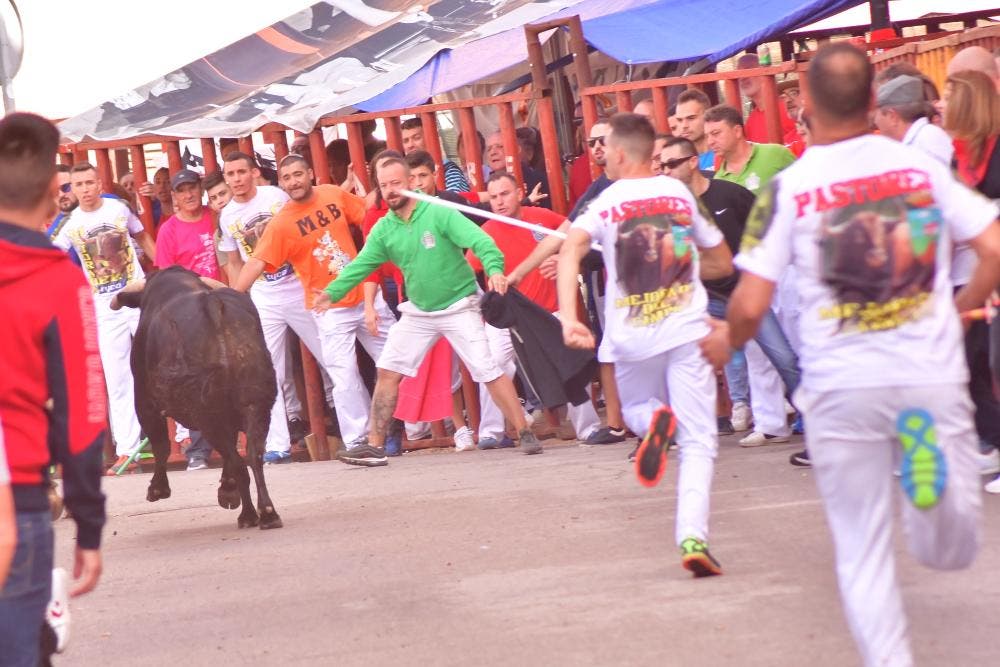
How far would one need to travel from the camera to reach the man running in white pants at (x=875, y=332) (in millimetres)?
4629

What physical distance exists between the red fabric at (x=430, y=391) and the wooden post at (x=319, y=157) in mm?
1966

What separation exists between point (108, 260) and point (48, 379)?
9862mm

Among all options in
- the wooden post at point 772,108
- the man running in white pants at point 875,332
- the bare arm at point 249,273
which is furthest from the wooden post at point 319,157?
the man running in white pants at point 875,332

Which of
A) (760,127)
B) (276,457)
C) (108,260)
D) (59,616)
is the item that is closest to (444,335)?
(276,457)

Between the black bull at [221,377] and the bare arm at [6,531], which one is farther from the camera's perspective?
the black bull at [221,377]

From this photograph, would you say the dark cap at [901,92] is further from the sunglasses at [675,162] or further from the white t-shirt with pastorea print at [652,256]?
the sunglasses at [675,162]

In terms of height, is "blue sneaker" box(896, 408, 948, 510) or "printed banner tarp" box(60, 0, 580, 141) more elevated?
"printed banner tarp" box(60, 0, 580, 141)

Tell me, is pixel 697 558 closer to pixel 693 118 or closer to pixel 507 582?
pixel 507 582

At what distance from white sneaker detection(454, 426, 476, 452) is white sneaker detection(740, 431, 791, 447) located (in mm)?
2694

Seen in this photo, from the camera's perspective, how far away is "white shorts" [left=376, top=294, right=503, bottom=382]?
1220cm

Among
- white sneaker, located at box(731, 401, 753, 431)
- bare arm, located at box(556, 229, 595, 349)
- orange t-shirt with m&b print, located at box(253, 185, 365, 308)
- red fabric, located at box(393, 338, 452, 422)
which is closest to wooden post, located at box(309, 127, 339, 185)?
orange t-shirt with m&b print, located at box(253, 185, 365, 308)

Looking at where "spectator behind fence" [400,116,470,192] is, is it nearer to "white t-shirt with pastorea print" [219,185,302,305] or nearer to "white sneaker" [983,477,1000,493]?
"white t-shirt with pastorea print" [219,185,302,305]

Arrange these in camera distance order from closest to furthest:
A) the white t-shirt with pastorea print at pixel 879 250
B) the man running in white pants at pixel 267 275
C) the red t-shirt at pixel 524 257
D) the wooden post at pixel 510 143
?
the white t-shirt with pastorea print at pixel 879 250 → the red t-shirt at pixel 524 257 → the wooden post at pixel 510 143 → the man running in white pants at pixel 267 275

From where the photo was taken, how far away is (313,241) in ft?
42.7
